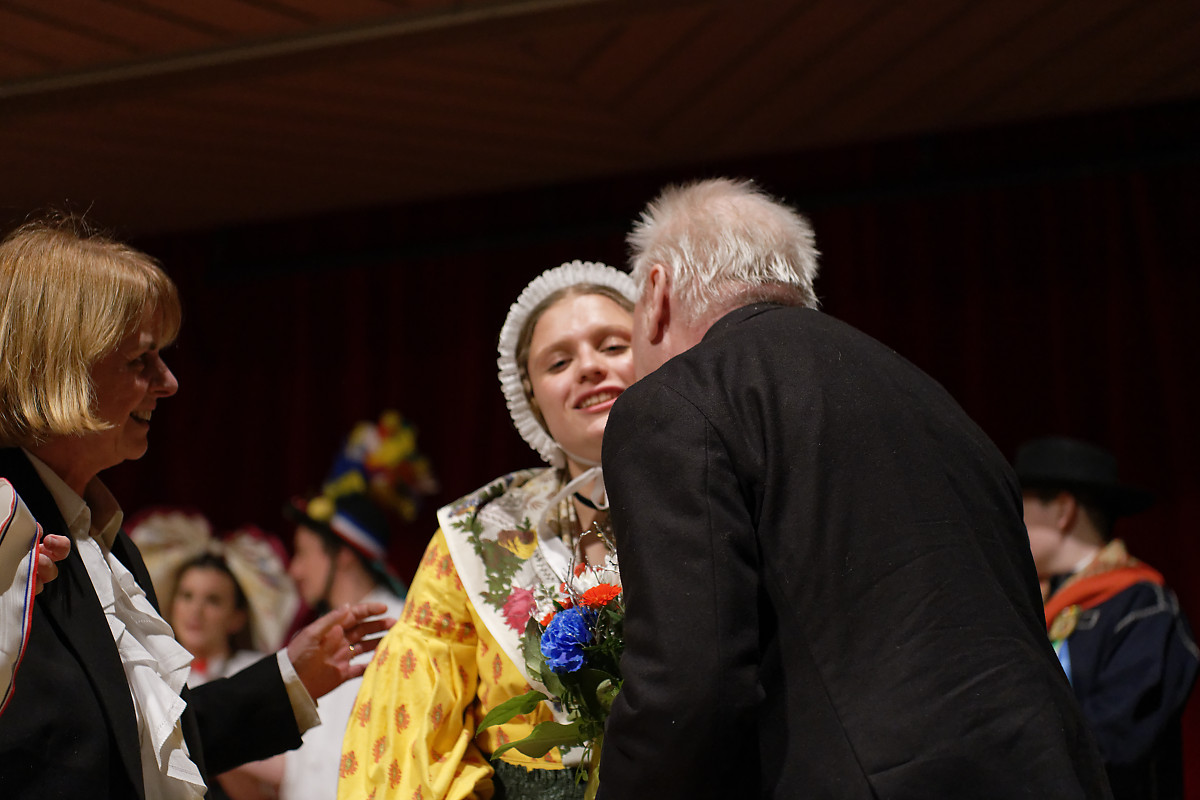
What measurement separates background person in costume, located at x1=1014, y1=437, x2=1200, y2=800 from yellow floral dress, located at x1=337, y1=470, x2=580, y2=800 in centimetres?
200

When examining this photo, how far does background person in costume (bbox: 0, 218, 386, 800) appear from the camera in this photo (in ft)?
4.76

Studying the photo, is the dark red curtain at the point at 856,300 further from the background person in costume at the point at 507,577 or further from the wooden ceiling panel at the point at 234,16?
the background person in costume at the point at 507,577

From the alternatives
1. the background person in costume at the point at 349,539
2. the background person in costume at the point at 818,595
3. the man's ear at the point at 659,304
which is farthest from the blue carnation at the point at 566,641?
the background person in costume at the point at 349,539

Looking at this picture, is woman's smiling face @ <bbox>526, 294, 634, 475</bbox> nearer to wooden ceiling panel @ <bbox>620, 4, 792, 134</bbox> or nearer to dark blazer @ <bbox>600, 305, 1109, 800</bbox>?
dark blazer @ <bbox>600, 305, 1109, 800</bbox>

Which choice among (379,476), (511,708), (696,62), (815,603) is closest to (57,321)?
(511,708)

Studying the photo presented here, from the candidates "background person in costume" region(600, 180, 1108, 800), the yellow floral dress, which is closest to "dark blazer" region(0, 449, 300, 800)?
Answer: the yellow floral dress

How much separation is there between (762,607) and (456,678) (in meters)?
0.84

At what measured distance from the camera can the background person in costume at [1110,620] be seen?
314 cm

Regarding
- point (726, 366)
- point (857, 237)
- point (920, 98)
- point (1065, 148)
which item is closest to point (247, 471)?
point (857, 237)

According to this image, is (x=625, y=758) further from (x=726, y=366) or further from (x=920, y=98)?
(x=920, y=98)

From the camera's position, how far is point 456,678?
1.96 m

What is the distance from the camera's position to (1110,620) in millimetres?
3299

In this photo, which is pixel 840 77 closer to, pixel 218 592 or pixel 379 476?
pixel 379 476

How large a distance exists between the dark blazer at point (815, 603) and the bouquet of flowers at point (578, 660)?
283mm
